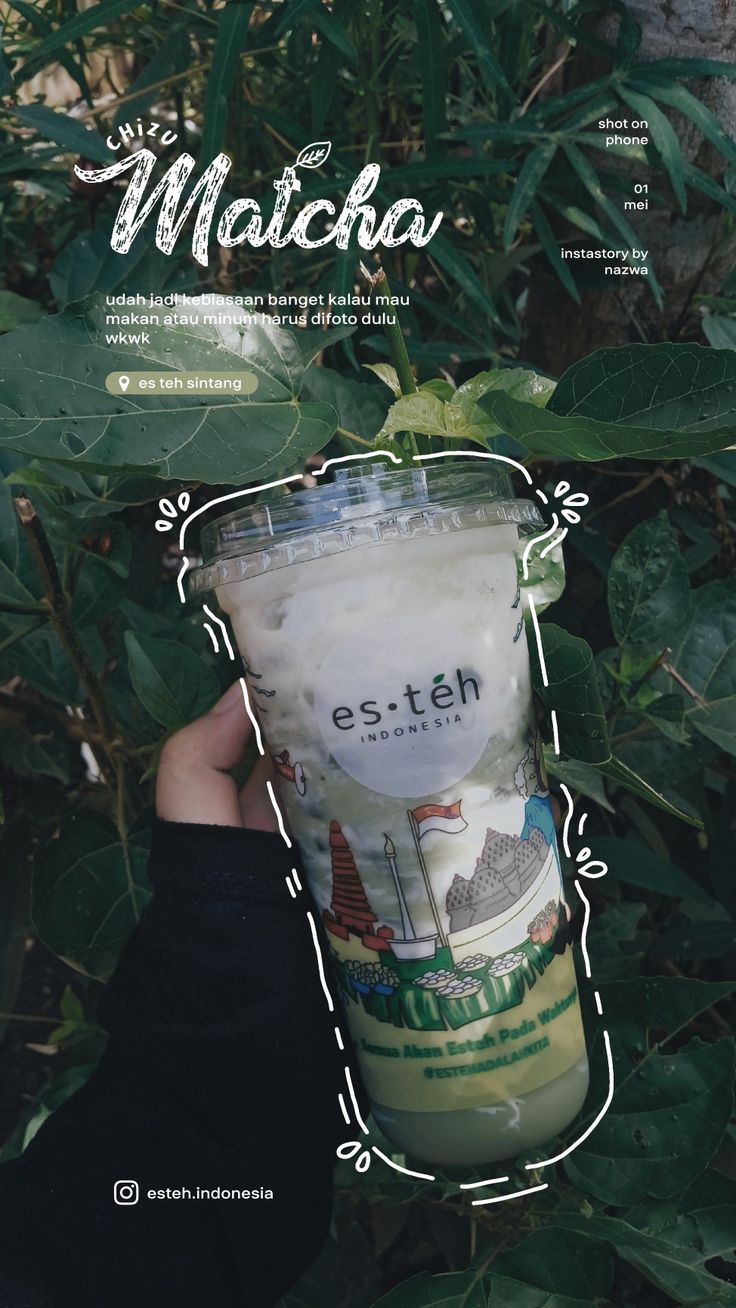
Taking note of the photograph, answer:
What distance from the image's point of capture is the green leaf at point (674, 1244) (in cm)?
71

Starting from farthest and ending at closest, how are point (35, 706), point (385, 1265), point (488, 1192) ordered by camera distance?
1. point (385, 1265)
2. point (35, 706)
3. point (488, 1192)

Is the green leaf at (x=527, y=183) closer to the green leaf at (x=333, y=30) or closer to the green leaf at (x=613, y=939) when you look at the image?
the green leaf at (x=333, y=30)

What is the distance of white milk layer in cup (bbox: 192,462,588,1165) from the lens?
1.85 ft

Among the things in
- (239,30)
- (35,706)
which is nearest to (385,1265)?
(35,706)

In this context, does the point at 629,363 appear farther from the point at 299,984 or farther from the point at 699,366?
the point at 299,984

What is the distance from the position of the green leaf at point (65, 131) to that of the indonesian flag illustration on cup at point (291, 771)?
1.58 feet

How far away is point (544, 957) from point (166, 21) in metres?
0.85

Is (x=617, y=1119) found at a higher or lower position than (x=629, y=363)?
lower

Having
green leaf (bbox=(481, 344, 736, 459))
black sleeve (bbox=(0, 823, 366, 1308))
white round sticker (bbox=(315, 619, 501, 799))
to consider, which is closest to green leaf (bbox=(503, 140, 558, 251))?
green leaf (bbox=(481, 344, 736, 459))

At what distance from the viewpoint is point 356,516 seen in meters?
0.57

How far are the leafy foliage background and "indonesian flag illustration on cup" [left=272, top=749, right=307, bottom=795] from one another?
0.17 meters

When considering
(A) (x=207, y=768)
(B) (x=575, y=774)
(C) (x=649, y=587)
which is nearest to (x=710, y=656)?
(C) (x=649, y=587)

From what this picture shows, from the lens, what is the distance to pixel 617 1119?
78 cm

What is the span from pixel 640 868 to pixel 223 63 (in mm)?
703
